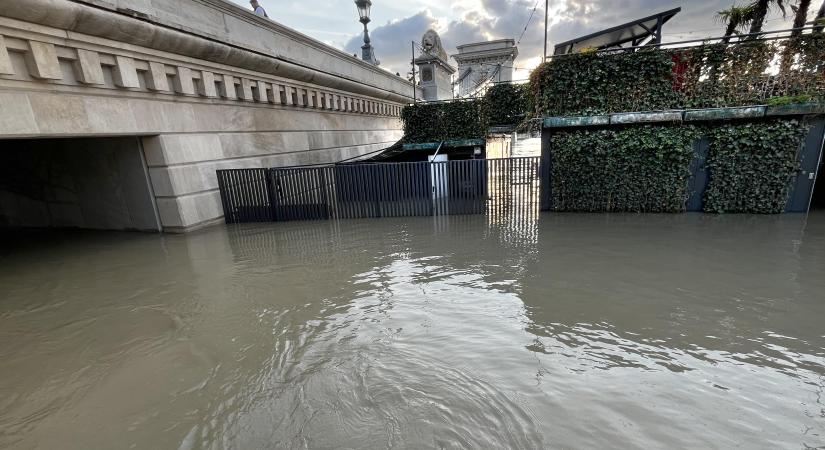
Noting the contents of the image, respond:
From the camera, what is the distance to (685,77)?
8.55m

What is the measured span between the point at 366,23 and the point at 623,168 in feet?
43.1

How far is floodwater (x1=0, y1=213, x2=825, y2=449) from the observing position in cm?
274

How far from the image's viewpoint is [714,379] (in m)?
3.12

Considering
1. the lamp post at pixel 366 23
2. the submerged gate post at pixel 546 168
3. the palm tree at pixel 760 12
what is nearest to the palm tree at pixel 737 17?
the palm tree at pixel 760 12

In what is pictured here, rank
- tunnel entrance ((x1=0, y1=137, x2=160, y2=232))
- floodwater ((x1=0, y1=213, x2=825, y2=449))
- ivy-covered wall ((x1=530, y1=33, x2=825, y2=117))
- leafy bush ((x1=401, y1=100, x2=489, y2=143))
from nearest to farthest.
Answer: floodwater ((x1=0, y1=213, x2=825, y2=449)) < ivy-covered wall ((x1=530, y1=33, x2=825, y2=117)) < tunnel entrance ((x1=0, y1=137, x2=160, y2=232)) < leafy bush ((x1=401, y1=100, x2=489, y2=143))

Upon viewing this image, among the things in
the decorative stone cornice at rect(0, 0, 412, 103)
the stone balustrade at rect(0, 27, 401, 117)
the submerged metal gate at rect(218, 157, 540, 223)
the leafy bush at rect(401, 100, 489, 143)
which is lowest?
the submerged metal gate at rect(218, 157, 540, 223)

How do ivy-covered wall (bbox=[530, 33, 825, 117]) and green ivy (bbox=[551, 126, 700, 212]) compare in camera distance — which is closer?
ivy-covered wall (bbox=[530, 33, 825, 117])

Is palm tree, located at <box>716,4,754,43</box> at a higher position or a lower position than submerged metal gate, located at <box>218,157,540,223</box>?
higher

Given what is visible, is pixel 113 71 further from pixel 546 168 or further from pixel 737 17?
pixel 737 17

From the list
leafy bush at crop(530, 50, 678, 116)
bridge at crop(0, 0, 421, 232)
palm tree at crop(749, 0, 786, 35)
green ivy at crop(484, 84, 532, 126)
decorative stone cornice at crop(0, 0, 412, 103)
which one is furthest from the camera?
green ivy at crop(484, 84, 532, 126)

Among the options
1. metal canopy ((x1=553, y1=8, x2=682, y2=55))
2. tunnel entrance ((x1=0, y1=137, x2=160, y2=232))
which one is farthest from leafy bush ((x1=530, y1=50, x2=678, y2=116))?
tunnel entrance ((x1=0, y1=137, x2=160, y2=232))

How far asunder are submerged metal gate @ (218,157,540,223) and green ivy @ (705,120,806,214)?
400cm

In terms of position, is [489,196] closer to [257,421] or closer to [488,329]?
[488,329]

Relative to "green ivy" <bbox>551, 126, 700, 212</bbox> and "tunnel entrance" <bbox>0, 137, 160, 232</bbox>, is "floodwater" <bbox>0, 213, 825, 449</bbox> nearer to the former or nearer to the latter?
"green ivy" <bbox>551, 126, 700, 212</bbox>
